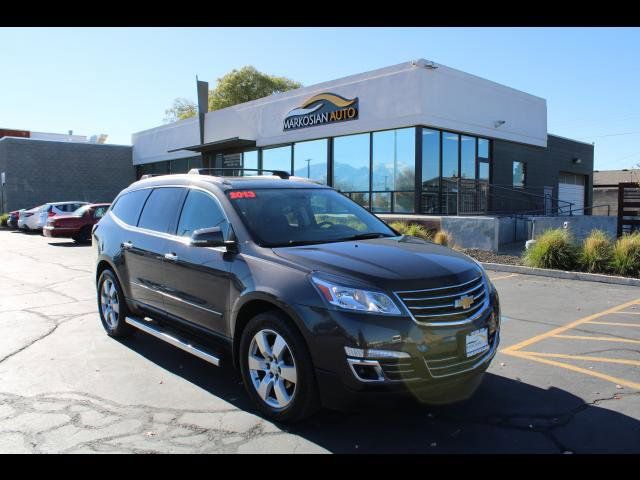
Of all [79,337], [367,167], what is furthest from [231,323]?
→ [367,167]

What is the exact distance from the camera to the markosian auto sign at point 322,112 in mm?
19589

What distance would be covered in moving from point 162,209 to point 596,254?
905 centimetres

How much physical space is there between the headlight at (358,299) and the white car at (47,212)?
19.1 m

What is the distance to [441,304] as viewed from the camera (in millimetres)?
3584

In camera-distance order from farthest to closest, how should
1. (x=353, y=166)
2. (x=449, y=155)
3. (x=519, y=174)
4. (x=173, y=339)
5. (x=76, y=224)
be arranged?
(x=519, y=174), (x=353, y=166), (x=76, y=224), (x=449, y=155), (x=173, y=339)

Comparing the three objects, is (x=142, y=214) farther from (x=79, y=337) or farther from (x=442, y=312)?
(x=442, y=312)

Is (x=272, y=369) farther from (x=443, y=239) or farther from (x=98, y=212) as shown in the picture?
(x=98, y=212)

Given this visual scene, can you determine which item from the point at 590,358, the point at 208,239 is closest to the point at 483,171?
the point at 590,358

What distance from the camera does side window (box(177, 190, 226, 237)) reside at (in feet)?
15.5

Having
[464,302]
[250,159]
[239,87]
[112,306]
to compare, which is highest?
[239,87]
